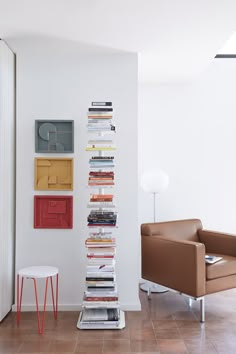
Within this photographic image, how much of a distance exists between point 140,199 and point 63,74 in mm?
1870

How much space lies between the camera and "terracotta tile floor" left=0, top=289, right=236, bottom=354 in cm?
280

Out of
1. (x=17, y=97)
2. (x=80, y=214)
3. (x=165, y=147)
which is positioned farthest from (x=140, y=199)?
(x=17, y=97)

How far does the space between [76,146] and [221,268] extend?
183cm

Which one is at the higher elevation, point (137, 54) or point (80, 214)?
point (137, 54)

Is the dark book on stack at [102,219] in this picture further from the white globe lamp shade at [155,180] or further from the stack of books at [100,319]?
the white globe lamp shade at [155,180]

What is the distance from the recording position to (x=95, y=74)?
12.3 feet

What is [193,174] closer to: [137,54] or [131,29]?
[137,54]

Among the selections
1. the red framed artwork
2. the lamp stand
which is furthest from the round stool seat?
the lamp stand

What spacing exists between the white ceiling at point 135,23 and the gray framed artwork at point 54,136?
82 centimetres

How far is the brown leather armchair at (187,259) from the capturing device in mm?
3332

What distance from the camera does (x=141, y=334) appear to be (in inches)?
121

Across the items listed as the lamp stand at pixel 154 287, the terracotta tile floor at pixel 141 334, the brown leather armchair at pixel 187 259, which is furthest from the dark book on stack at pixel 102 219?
the lamp stand at pixel 154 287

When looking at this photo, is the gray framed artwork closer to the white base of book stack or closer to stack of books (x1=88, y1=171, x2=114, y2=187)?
stack of books (x1=88, y1=171, x2=114, y2=187)

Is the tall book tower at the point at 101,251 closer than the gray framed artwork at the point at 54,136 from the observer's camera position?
Yes
